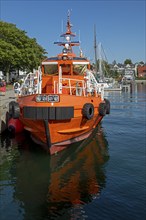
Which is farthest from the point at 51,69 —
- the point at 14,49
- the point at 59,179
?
the point at 14,49

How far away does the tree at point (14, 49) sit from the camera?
143 feet

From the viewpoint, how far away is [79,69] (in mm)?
15758

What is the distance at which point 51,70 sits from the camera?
15.7 meters

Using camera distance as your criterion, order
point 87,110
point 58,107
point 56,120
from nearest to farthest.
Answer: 1. point 58,107
2. point 56,120
3. point 87,110

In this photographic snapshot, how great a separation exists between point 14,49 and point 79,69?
31.6 m

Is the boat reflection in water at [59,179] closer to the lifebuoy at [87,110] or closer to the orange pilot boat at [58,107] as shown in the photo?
the orange pilot boat at [58,107]

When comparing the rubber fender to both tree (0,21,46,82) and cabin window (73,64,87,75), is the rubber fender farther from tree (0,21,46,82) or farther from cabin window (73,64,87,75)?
tree (0,21,46,82)

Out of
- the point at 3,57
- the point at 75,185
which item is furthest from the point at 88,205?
the point at 3,57

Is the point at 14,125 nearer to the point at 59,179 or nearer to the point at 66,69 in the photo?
the point at 66,69

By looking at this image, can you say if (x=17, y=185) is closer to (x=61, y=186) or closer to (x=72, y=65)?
(x=61, y=186)

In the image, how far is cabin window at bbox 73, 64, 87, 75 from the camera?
51.2 ft

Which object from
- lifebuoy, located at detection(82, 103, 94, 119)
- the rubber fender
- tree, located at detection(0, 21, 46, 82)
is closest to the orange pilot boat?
lifebuoy, located at detection(82, 103, 94, 119)

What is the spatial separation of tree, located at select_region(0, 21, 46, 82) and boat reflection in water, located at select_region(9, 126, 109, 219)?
3116 cm

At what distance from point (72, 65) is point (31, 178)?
6943mm
